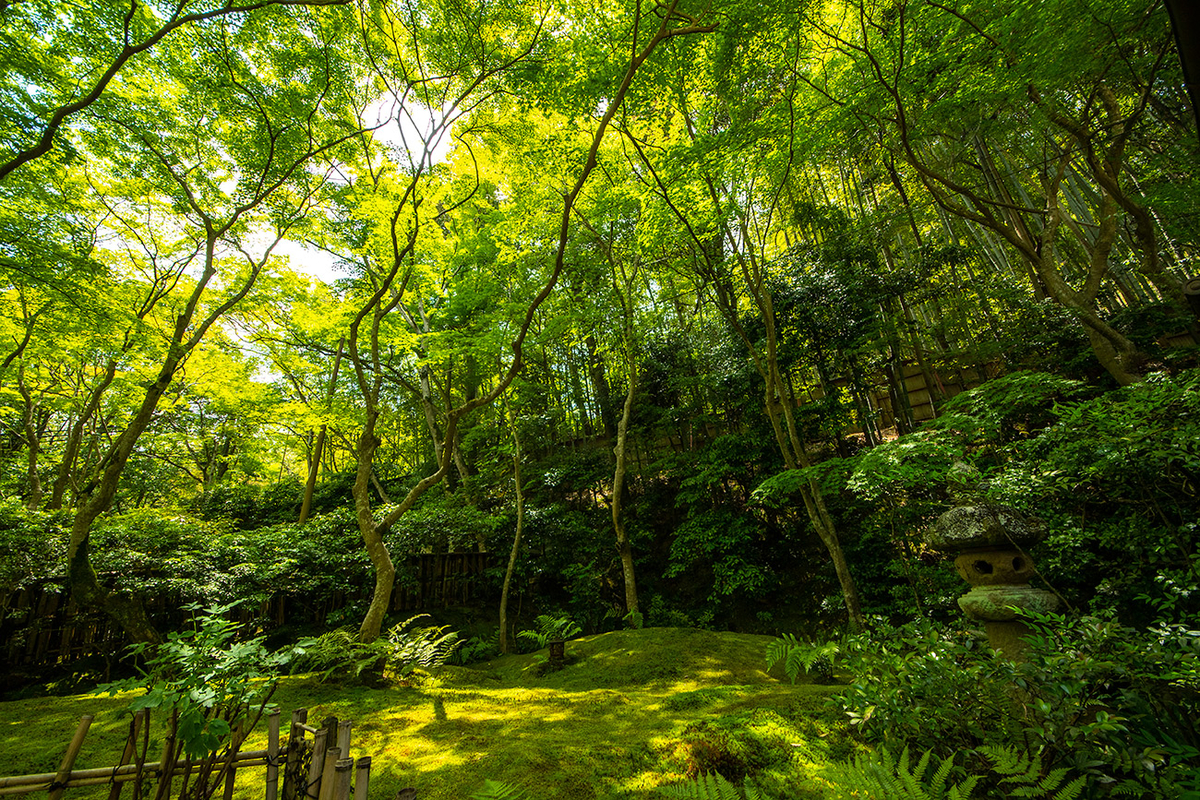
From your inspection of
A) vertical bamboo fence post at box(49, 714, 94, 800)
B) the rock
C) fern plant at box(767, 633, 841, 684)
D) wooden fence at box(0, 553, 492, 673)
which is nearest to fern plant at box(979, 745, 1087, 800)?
the rock

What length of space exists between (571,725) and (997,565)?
3.28 m

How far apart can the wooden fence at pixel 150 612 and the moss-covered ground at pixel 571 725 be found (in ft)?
3.93

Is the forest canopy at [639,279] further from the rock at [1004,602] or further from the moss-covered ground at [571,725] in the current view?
the moss-covered ground at [571,725]

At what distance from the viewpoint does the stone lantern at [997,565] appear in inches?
108

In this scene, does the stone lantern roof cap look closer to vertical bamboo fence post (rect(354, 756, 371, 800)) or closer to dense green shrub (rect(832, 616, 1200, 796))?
dense green shrub (rect(832, 616, 1200, 796))

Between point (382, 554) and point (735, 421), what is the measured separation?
7.38 meters

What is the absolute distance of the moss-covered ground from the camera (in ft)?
8.73

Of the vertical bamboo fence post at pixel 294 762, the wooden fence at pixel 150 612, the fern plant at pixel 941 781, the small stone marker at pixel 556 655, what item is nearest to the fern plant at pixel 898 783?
the fern plant at pixel 941 781

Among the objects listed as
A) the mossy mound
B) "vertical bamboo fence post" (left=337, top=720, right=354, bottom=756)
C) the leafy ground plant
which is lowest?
the mossy mound

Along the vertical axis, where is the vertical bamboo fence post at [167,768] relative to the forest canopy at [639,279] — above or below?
below

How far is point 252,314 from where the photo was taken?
11055 mm

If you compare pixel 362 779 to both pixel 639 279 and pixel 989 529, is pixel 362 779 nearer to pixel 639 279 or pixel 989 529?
pixel 989 529

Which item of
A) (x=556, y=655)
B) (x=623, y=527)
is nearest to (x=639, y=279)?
(x=623, y=527)

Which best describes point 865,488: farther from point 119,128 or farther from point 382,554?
point 119,128
